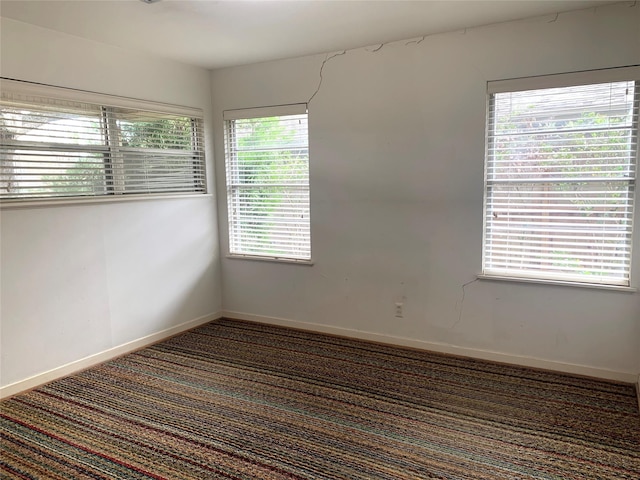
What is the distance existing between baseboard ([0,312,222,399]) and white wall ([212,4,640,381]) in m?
0.91

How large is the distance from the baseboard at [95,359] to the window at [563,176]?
9.14ft

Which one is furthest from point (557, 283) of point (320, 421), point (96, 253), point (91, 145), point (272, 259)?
point (91, 145)

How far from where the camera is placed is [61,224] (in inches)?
131

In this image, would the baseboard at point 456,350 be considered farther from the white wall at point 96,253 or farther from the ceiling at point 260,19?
the ceiling at point 260,19

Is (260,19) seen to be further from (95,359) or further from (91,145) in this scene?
(95,359)

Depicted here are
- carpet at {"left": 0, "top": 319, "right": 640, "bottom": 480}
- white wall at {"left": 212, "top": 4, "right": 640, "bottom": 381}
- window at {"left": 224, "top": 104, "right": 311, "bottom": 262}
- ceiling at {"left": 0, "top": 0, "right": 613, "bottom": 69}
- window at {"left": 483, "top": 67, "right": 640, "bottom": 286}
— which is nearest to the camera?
carpet at {"left": 0, "top": 319, "right": 640, "bottom": 480}

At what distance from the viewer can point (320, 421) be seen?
8.91 feet

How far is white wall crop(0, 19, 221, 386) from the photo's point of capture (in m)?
3.10

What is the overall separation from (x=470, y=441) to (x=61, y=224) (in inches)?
120

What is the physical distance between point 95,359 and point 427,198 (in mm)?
2902

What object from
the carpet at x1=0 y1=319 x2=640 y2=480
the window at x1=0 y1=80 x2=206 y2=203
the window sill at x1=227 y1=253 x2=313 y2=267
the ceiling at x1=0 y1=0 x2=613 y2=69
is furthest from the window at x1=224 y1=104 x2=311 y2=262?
the carpet at x1=0 y1=319 x2=640 y2=480

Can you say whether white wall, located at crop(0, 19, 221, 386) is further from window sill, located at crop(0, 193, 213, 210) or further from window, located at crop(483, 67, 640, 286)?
window, located at crop(483, 67, 640, 286)

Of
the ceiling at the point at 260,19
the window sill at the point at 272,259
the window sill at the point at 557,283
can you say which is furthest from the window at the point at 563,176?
the window sill at the point at 272,259

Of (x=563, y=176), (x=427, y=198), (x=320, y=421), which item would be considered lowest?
(x=320, y=421)
